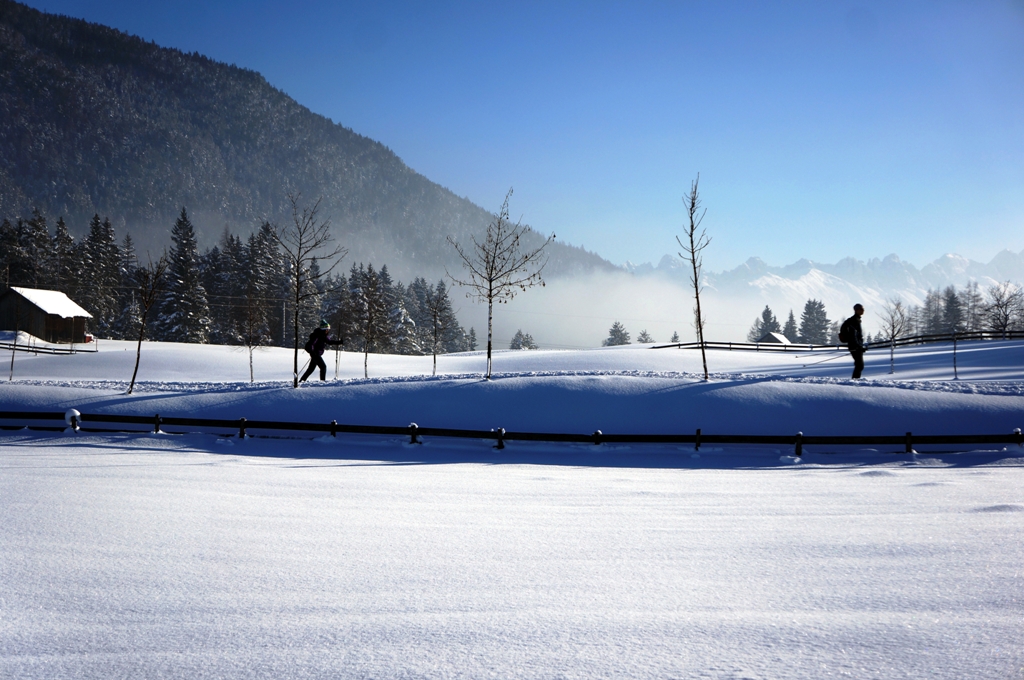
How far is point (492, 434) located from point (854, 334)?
13210 millimetres

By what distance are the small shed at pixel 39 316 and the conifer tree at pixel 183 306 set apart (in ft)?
26.6

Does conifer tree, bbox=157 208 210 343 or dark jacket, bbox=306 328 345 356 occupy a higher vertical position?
conifer tree, bbox=157 208 210 343

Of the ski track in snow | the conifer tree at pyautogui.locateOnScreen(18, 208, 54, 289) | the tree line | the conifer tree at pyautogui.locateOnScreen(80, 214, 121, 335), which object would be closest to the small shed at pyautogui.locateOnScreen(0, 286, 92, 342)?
the tree line

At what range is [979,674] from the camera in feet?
12.0

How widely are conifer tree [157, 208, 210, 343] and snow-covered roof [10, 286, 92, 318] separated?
7.70m

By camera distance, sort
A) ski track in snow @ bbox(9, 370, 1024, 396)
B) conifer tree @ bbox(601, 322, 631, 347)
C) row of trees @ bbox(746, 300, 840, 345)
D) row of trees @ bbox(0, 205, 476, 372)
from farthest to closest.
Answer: conifer tree @ bbox(601, 322, 631, 347) < row of trees @ bbox(746, 300, 840, 345) < row of trees @ bbox(0, 205, 476, 372) < ski track in snow @ bbox(9, 370, 1024, 396)

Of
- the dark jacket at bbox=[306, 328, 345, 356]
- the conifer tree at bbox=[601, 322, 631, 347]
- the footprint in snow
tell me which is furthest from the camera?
the conifer tree at bbox=[601, 322, 631, 347]

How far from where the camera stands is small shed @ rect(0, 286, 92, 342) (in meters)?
49.5

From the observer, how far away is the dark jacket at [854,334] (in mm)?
18984

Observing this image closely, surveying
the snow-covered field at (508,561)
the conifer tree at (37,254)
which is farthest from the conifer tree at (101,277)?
the snow-covered field at (508,561)

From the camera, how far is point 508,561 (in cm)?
594

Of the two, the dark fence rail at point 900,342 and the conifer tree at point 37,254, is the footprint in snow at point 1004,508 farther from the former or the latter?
the conifer tree at point 37,254

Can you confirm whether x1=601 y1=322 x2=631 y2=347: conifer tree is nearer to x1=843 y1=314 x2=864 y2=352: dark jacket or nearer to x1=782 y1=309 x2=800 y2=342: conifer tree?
x1=782 y1=309 x2=800 y2=342: conifer tree

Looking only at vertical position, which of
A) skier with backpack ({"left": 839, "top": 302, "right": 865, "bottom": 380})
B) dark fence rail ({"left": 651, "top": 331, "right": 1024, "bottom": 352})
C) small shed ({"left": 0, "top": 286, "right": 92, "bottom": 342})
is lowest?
skier with backpack ({"left": 839, "top": 302, "right": 865, "bottom": 380})
